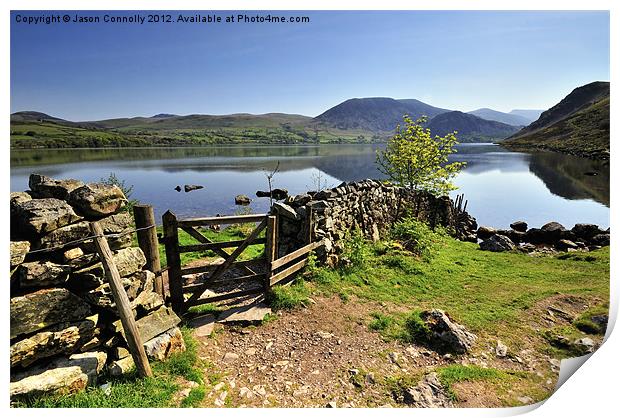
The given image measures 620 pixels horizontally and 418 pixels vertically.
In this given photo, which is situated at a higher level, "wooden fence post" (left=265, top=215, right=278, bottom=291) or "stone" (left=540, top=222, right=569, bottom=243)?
"wooden fence post" (left=265, top=215, right=278, bottom=291)

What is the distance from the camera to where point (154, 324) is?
6191 mm

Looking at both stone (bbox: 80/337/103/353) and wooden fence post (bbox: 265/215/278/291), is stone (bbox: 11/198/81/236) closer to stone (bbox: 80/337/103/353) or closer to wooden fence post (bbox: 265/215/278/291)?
stone (bbox: 80/337/103/353)

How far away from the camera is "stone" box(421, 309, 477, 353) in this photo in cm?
719

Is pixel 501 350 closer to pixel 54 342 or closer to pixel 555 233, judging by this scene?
pixel 54 342

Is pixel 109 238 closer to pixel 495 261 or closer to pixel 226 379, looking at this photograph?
pixel 226 379

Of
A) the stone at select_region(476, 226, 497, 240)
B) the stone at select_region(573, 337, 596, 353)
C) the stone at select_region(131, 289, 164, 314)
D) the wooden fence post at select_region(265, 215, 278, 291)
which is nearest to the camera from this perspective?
the stone at select_region(131, 289, 164, 314)

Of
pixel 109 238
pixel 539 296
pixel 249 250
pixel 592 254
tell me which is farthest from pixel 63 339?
pixel 592 254

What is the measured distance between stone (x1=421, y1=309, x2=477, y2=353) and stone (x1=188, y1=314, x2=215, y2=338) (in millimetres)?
4958

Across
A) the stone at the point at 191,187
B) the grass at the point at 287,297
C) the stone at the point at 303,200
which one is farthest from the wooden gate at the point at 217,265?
the stone at the point at 191,187

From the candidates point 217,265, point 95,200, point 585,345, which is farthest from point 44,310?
point 585,345

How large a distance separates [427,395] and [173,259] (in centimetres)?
590

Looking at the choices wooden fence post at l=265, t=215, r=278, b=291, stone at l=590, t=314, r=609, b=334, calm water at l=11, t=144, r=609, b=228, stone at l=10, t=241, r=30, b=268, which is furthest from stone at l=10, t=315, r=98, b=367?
calm water at l=11, t=144, r=609, b=228

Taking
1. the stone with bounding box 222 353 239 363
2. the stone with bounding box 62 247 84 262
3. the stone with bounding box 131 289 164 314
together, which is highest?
the stone with bounding box 62 247 84 262
